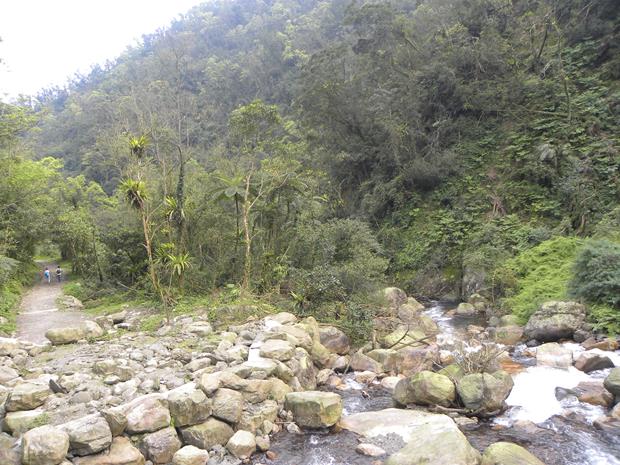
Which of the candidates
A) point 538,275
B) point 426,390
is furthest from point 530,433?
point 538,275

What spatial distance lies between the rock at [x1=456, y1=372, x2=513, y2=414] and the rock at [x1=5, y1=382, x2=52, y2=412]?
7.73 m

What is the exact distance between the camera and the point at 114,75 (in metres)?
92.8

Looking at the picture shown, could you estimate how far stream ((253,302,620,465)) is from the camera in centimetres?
749

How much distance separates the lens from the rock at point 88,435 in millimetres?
6887

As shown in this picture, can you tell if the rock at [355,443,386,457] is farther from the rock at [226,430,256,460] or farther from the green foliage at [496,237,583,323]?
the green foliage at [496,237,583,323]

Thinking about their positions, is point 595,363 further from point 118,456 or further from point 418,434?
point 118,456

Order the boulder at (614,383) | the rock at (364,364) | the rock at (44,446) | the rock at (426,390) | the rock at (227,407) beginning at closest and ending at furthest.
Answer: the rock at (44,446), the rock at (227,407), the boulder at (614,383), the rock at (426,390), the rock at (364,364)

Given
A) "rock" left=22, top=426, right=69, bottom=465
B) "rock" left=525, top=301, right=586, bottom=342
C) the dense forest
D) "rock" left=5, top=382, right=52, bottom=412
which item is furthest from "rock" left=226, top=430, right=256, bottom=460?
"rock" left=525, top=301, right=586, bottom=342

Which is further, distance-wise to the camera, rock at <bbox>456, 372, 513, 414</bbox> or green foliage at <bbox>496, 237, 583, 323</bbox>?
green foliage at <bbox>496, 237, 583, 323</bbox>

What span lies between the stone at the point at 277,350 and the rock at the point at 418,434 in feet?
7.41

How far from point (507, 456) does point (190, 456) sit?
4881mm

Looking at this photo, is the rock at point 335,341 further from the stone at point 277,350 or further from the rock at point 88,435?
the rock at point 88,435

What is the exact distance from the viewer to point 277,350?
35.0 feet

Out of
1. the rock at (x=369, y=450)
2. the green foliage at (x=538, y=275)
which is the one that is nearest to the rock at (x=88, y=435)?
the rock at (x=369, y=450)
